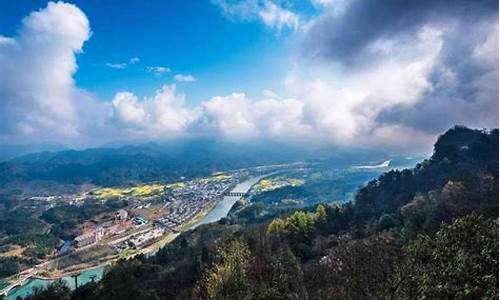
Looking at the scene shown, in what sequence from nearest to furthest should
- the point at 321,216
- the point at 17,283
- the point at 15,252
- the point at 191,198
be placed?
the point at 321,216
the point at 17,283
the point at 15,252
the point at 191,198

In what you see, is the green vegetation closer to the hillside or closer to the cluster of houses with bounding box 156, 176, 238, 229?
the cluster of houses with bounding box 156, 176, 238, 229

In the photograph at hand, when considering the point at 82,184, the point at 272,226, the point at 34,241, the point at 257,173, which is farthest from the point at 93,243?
the point at 82,184

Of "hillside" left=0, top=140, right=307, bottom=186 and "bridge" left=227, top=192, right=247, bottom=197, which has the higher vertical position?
"hillside" left=0, top=140, right=307, bottom=186

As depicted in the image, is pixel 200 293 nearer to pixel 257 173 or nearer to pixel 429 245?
pixel 429 245

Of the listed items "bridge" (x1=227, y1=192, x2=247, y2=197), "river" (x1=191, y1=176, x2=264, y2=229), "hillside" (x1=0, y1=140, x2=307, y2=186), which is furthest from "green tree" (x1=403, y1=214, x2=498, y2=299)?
"hillside" (x1=0, y1=140, x2=307, y2=186)

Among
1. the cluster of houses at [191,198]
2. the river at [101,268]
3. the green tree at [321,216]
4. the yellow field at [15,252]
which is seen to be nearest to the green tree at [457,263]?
the green tree at [321,216]

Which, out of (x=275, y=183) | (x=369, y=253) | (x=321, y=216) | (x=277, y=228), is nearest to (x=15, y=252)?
(x=277, y=228)

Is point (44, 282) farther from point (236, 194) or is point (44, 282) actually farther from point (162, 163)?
point (162, 163)
